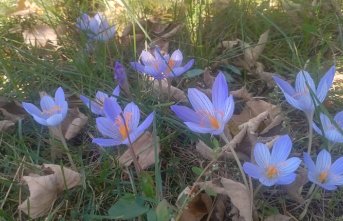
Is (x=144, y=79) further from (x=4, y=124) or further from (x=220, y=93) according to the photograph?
(x=220, y=93)

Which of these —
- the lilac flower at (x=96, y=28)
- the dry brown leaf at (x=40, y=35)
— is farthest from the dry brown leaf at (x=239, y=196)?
the dry brown leaf at (x=40, y=35)

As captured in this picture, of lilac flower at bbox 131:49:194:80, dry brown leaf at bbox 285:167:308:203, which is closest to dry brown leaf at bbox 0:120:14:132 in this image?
lilac flower at bbox 131:49:194:80

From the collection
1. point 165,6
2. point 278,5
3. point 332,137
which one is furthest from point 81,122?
point 278,5

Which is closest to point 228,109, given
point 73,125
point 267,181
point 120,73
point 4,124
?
point 267,181

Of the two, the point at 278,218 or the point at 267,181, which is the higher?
the point at 267,181

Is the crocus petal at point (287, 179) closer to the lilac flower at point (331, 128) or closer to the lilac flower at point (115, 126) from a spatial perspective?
the lilac flower at point (331, 128)

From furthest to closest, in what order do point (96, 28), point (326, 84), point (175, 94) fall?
point (96, 28) → point (175, 94) → point (326, 84)

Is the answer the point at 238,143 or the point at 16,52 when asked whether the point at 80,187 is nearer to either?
the point at 238,143
